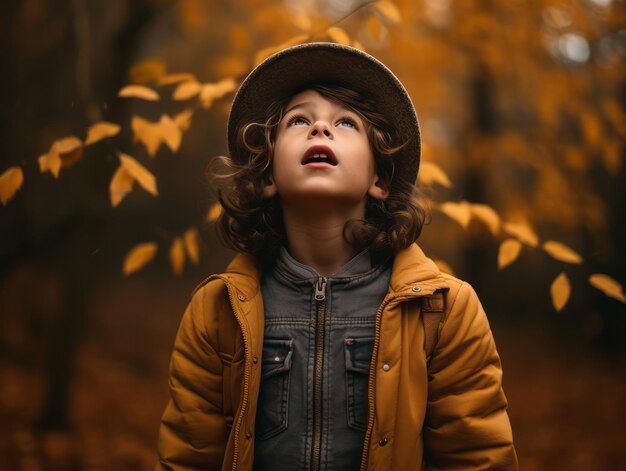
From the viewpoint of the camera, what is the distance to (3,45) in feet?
20.8

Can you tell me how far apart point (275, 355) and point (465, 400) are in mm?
642

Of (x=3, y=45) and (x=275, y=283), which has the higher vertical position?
(x=3, y=45)

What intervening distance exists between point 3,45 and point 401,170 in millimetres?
5766

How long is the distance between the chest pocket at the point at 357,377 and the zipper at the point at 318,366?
88 mm

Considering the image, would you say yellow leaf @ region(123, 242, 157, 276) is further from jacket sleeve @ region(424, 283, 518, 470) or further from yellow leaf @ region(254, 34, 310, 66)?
jacket sleeve @ region(424, 283, 518, 470)

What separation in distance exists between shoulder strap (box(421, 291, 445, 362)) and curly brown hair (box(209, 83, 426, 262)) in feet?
0.84

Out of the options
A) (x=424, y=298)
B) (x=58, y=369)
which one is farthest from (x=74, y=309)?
(x=424, y=298)

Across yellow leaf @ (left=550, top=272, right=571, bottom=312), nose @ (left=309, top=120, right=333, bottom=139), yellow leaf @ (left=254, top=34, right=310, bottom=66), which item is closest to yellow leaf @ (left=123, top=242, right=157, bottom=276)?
yellow leaf @ (left=254, top=34, right=310, bottom=66)

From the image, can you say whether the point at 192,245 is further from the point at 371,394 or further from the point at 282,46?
the point at 371,394

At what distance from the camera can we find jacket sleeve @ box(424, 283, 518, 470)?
1854 mm

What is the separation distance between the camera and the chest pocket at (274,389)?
1.96 m

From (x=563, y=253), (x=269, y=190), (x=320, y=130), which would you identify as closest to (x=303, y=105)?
(x=320, y=130)

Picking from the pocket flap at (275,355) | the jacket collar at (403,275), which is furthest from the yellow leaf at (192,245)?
the pocket flap at (275,355)

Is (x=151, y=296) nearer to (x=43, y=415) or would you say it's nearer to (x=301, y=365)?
(x=43, y=415)
